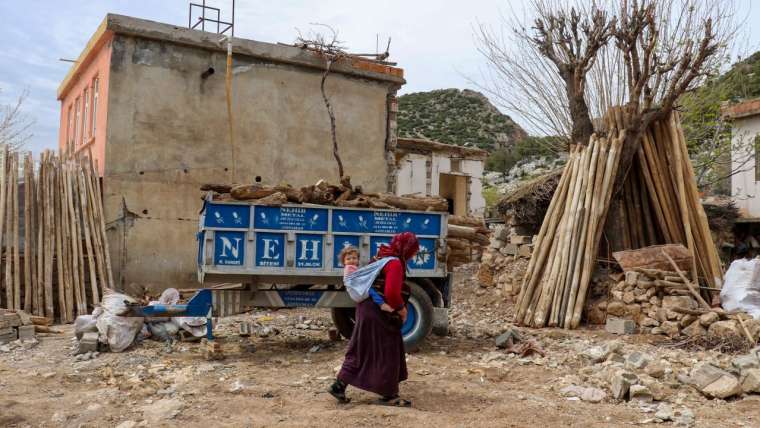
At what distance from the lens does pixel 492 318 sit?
11.7m

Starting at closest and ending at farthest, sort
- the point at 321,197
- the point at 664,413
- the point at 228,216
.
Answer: the point at 664,413 → the point at 228,216 → the point at 321,197

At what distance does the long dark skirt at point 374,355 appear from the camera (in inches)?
213

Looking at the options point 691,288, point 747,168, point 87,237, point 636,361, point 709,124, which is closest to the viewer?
point 636,361

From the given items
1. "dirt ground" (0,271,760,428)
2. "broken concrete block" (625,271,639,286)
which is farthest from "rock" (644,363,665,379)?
"broken concrete block" (625,271,639,286)

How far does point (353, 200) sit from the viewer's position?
8.06 m

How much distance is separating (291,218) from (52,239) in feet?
17.1

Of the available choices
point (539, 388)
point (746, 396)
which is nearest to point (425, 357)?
point (539, 388)

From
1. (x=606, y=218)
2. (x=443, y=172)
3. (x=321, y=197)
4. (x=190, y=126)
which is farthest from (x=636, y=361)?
(x=443, y=172)

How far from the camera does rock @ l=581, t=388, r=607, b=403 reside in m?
5.65

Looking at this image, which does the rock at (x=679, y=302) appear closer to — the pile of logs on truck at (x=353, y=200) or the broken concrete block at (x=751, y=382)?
the pile of logs on truck at (x=353, y=200)

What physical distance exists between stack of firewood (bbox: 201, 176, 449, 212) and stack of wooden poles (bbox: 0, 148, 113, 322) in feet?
14.8

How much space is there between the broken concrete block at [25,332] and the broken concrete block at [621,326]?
799 centimetres

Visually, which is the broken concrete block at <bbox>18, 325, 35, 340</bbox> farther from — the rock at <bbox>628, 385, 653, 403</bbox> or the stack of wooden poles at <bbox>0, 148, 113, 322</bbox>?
the rock at <bbox>628, 385, 653, 403</bbox>

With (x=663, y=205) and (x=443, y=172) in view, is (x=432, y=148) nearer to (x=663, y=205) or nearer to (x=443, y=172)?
(x=443, y=172)
